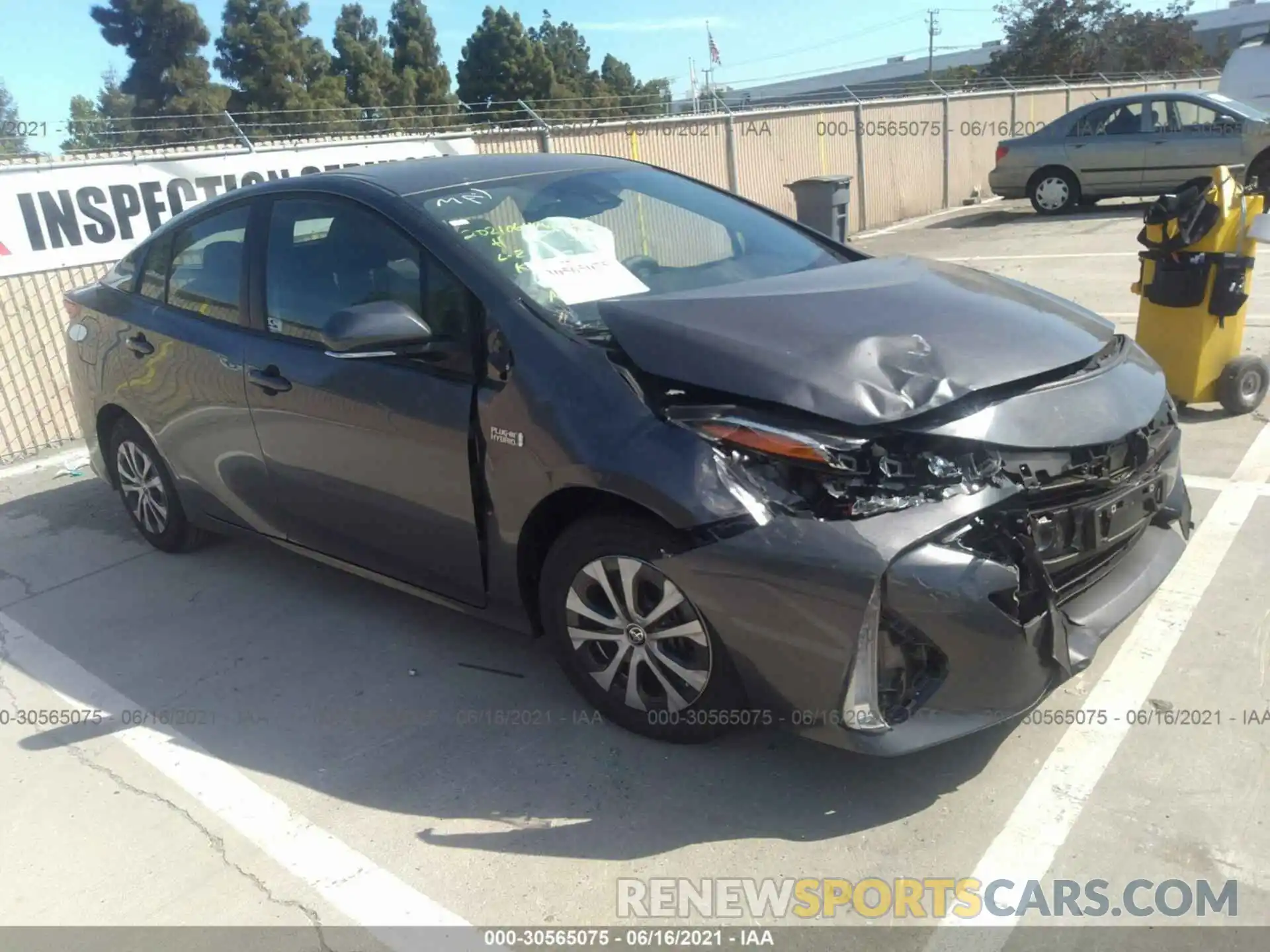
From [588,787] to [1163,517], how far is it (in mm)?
2010

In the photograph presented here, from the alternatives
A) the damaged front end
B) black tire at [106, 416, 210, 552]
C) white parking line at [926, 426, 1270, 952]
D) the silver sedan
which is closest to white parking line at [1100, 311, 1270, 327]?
white parking line at [926, 426, 1270, 952]

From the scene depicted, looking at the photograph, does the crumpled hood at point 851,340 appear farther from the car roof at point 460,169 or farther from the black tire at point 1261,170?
the black tire at point 1261,170

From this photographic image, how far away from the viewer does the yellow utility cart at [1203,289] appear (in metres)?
5.44

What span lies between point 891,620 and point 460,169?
2381mm

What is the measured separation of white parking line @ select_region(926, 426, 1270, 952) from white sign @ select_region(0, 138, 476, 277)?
507 centimetres

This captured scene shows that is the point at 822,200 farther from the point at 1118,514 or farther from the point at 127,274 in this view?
the point at 1118,514

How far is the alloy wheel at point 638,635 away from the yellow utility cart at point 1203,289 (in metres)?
4.01

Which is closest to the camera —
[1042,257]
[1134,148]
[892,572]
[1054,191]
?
[892,572]

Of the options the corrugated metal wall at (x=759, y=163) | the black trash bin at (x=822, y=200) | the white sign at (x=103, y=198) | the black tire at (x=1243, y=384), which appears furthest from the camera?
the black trash bin at (x=822, y=200)

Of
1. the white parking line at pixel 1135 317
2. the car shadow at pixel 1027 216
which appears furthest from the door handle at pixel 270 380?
the car shadow at pixel 1027 216

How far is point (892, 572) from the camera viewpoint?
254cm

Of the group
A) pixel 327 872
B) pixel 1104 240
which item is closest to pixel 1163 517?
pixel 327 872

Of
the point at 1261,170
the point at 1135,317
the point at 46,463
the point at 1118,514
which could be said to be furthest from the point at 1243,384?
the point at 1261,170

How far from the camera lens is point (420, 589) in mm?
3686
